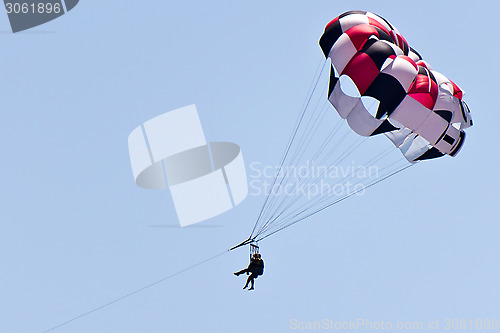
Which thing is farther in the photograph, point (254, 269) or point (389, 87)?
point (254, 269)

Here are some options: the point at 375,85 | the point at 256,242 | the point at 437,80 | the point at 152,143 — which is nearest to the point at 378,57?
the point at 375,85

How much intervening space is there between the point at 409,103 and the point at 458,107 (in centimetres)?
175

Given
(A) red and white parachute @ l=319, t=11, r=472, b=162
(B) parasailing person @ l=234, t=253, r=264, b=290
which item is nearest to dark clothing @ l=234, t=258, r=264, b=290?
(B) parasailing person @ l=234, t=253, r=264, b=290

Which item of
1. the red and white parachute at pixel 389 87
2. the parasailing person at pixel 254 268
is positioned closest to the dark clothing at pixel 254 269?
the parasailing person at pixel 254 268

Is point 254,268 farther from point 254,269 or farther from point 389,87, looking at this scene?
point 389,87

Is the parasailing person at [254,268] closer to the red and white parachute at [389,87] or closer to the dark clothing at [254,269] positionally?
the dark clothing at [254,269]

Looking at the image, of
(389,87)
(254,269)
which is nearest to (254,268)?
(254,269)

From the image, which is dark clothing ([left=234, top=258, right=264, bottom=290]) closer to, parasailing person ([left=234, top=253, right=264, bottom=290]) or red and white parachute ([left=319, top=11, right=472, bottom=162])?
parasailing person ([left=234, top=253, right=264, bottom=290])

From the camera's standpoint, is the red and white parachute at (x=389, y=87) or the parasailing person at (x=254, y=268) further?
the parasailing person at (x=254, y=268)

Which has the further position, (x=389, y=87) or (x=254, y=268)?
(x=254, y=268)

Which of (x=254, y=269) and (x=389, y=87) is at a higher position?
(x=389, y=87)

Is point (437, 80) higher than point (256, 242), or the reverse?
point (437, 80)

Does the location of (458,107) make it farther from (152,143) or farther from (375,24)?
(152,143)

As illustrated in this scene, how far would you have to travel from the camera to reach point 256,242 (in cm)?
2423
